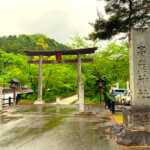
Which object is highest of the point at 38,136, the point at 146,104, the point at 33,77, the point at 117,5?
the point at 117,5

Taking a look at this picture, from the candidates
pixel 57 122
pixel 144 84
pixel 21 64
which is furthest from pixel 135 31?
pixel 21 64

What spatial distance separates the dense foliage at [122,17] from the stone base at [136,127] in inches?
456

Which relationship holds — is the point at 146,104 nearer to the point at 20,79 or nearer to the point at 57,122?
the point at 57,122

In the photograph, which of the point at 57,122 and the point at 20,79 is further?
the point at 20,79

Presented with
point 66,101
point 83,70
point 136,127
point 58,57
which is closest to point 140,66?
point 136,127

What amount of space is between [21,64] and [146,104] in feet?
115

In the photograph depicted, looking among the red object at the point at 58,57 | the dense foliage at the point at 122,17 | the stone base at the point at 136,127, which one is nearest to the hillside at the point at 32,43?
the red object at the point at 58,57

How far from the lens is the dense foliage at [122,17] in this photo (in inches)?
1006

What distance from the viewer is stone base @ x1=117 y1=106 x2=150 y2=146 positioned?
14250 mm

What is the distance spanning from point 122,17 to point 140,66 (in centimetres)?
1150

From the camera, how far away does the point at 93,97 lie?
4572 cm

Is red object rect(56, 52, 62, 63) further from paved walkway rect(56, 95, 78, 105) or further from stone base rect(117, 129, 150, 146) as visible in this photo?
stone base rect(117, 129, 150, 146)

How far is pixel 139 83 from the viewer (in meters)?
15.2

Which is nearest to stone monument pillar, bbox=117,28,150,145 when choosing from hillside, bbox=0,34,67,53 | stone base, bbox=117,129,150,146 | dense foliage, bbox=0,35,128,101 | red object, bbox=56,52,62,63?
stone base, bbox=117,129,150,146
